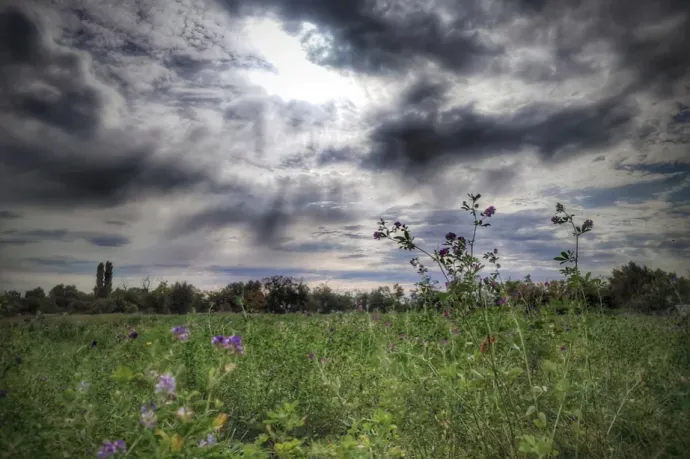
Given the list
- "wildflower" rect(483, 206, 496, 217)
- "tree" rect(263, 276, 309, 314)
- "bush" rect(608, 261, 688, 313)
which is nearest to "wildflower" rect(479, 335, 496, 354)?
"wildflower" rect(483, 206, 496, 217)

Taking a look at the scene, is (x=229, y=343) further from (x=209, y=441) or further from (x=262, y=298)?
(x=262, y=298)

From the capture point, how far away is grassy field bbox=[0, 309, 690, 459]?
2279 mm

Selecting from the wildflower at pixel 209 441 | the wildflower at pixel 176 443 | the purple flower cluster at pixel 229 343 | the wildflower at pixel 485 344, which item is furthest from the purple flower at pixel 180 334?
the wildflower at pixel 485 344

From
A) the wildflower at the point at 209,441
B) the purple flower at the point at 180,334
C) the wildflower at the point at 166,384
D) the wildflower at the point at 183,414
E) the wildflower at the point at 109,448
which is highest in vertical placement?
the purple flower at the point at 180,334

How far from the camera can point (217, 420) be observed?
2.15m

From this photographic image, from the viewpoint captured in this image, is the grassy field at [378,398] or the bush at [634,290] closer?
the grassy field at [378,398]

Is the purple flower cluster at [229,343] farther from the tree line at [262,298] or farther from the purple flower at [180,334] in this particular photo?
the tree line at [262,298]

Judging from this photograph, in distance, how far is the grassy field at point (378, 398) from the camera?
228 cm

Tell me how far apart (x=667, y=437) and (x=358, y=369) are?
291 centimetres

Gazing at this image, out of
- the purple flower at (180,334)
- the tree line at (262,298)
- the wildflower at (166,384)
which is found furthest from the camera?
the tree line at (262,298)

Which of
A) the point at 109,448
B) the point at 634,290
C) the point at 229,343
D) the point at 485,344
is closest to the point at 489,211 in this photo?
the point at 485,344

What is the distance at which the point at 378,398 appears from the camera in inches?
180

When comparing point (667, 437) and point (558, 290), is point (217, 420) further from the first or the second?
point (558, 290)

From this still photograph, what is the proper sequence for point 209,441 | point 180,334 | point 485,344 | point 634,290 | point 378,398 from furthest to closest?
point 634,290 → point 378,398 → point 485,344 → point 209,441 → point 180,334
